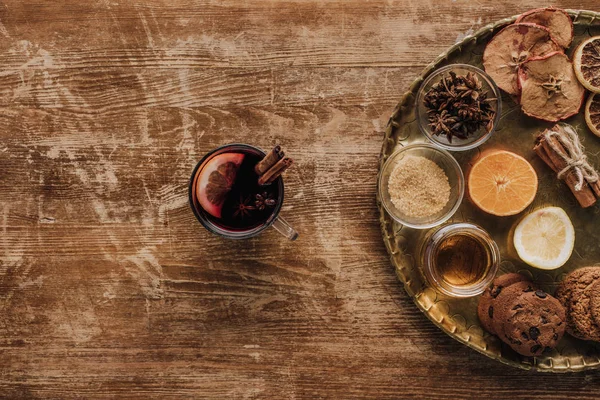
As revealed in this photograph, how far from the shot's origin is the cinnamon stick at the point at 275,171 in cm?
150

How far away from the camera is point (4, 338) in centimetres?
182

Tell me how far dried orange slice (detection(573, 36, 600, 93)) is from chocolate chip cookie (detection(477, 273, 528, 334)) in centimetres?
68

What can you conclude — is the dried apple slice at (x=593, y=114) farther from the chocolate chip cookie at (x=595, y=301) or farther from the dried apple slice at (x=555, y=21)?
the chocolate chip cookie at (x=595, y=301)

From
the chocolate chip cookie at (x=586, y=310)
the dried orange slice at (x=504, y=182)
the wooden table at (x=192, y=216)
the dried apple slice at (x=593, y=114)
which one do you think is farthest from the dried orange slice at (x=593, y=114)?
the chocolate chip cookie at (x=586, y=310)

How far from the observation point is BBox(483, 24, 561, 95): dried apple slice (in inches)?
63.9

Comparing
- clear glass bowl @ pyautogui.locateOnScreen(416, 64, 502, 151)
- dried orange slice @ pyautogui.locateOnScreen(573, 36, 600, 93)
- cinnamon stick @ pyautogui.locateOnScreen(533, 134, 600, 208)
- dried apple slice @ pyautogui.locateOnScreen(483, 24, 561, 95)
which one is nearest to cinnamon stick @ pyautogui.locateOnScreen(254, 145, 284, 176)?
clear glass bowl @ pyautogui.locateOnScreen(416, 64, 502, 151)

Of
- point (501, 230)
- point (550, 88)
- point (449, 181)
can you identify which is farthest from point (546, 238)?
point (550, 88)

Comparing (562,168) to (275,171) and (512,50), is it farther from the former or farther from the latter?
(275,171)

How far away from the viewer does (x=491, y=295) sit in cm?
165

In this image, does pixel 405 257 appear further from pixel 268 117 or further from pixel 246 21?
pixel 246 21

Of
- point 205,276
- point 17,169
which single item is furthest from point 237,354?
point 17,169

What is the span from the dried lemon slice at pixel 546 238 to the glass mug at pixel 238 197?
2.57 ft

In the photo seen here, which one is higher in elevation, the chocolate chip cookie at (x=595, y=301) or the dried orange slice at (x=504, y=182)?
the dried orange slice at (x=504, y=182)

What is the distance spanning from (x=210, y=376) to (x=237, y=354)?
132 mm
